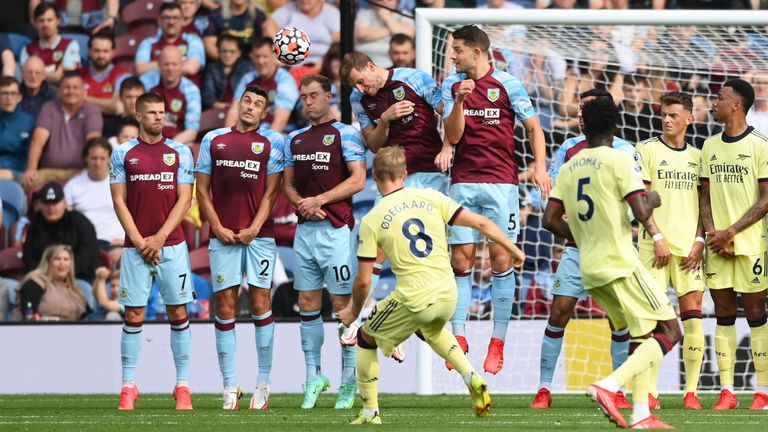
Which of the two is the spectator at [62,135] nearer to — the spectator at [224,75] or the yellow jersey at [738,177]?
the spectator at [224,75]

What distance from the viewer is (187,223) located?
566 inches

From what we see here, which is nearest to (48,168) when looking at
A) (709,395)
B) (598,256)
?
(709,395)

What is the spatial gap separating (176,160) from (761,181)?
Result: 14.9 feet

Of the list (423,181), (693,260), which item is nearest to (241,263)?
(423,181)

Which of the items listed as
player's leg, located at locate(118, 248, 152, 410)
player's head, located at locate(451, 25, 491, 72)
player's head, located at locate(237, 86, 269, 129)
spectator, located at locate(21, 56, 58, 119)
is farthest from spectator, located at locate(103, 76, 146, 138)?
player's head, located at locate(451, 25, 491, 72)

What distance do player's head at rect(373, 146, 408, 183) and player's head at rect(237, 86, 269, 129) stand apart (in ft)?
8.08

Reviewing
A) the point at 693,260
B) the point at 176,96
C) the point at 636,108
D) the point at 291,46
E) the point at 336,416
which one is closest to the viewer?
the point at 336,416

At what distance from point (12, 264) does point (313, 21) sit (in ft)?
14.4

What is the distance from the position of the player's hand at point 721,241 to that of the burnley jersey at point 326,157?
110 inches

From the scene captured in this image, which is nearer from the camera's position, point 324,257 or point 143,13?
point 324,257

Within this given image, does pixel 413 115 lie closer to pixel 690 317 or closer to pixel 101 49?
pixel 690 317

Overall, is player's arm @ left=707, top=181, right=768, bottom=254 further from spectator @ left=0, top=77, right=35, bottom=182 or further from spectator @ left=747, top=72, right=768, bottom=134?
spectator @ left=0, top=77, right=35, bottom=182

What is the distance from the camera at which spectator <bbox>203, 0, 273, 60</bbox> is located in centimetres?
1513

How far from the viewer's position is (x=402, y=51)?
47.9 ft
